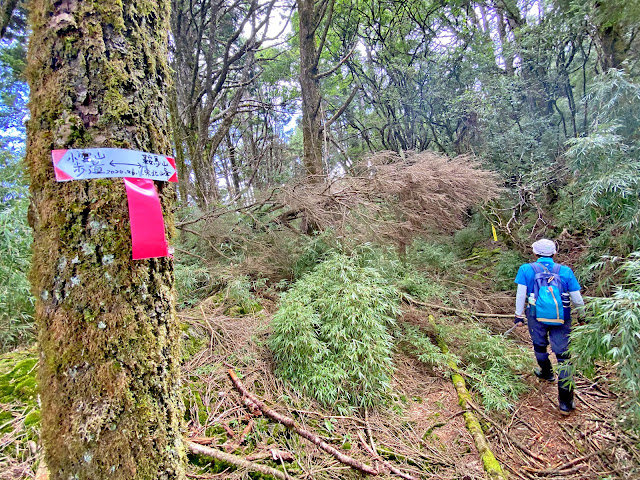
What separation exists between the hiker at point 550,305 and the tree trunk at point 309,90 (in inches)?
147

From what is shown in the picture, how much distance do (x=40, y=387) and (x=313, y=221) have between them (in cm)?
414

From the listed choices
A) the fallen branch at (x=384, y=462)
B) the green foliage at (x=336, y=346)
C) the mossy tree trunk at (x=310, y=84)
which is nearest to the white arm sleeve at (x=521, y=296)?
the green foliage at (x=336, y=346)

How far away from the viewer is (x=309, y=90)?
6000mm

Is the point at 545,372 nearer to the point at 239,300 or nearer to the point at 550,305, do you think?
the point at 550,305

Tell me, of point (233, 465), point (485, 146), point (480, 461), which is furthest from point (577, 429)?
point (485, 146)

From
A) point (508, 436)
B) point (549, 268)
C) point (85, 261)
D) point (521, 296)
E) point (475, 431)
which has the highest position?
point (85, 261)

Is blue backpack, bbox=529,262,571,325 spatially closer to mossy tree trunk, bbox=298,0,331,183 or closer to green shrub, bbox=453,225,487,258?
mossy tree trunk, bbox=298,0,331,183

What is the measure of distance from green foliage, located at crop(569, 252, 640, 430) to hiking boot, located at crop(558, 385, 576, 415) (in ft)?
3.94

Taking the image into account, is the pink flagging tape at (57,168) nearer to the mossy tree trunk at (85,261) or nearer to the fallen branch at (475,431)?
the mossy tree trunk at (85,261)

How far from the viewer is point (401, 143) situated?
10.4m

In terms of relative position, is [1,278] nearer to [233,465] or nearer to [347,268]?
[233,465]

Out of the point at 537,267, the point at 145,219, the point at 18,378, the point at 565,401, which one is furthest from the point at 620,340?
the point at 18,378

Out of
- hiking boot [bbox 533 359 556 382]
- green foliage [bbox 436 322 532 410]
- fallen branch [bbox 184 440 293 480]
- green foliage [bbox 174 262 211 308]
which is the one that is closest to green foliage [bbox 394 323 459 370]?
green foliage [bbox 436 322 532 410]

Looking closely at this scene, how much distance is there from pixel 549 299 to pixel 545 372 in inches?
36.3
